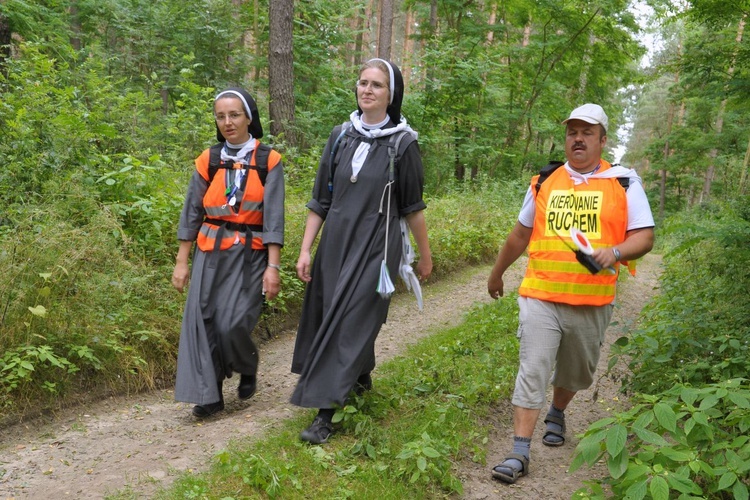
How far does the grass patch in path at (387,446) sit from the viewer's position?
338 centimetres

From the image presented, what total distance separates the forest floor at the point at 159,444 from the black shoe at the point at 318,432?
40cm

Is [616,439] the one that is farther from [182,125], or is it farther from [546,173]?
[182,125]

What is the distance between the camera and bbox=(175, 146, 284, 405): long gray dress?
14.8ft

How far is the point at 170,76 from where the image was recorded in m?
13.5

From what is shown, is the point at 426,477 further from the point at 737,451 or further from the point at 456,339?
the point at 456,339

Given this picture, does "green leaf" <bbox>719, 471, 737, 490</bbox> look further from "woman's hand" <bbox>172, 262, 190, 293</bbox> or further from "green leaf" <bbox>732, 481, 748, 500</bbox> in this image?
"woman's hand" <bbox>172, 262, 190, 293</bbox>

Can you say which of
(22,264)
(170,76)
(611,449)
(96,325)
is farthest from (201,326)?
(170,76)

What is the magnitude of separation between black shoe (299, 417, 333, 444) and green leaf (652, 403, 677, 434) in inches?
77.9

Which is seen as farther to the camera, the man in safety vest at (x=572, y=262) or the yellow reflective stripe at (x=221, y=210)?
the yellow reflective stripe at (x=221, y=210)

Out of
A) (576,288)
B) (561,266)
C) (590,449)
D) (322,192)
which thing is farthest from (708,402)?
(322,192)

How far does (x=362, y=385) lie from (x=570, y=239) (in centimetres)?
186

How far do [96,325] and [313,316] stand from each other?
2.06m

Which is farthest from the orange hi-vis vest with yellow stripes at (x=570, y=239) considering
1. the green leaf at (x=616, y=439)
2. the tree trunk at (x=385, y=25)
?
the tree trunk at (x=385, y=25)

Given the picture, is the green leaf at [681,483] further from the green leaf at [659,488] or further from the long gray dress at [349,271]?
the long gray dress at [349,271]
